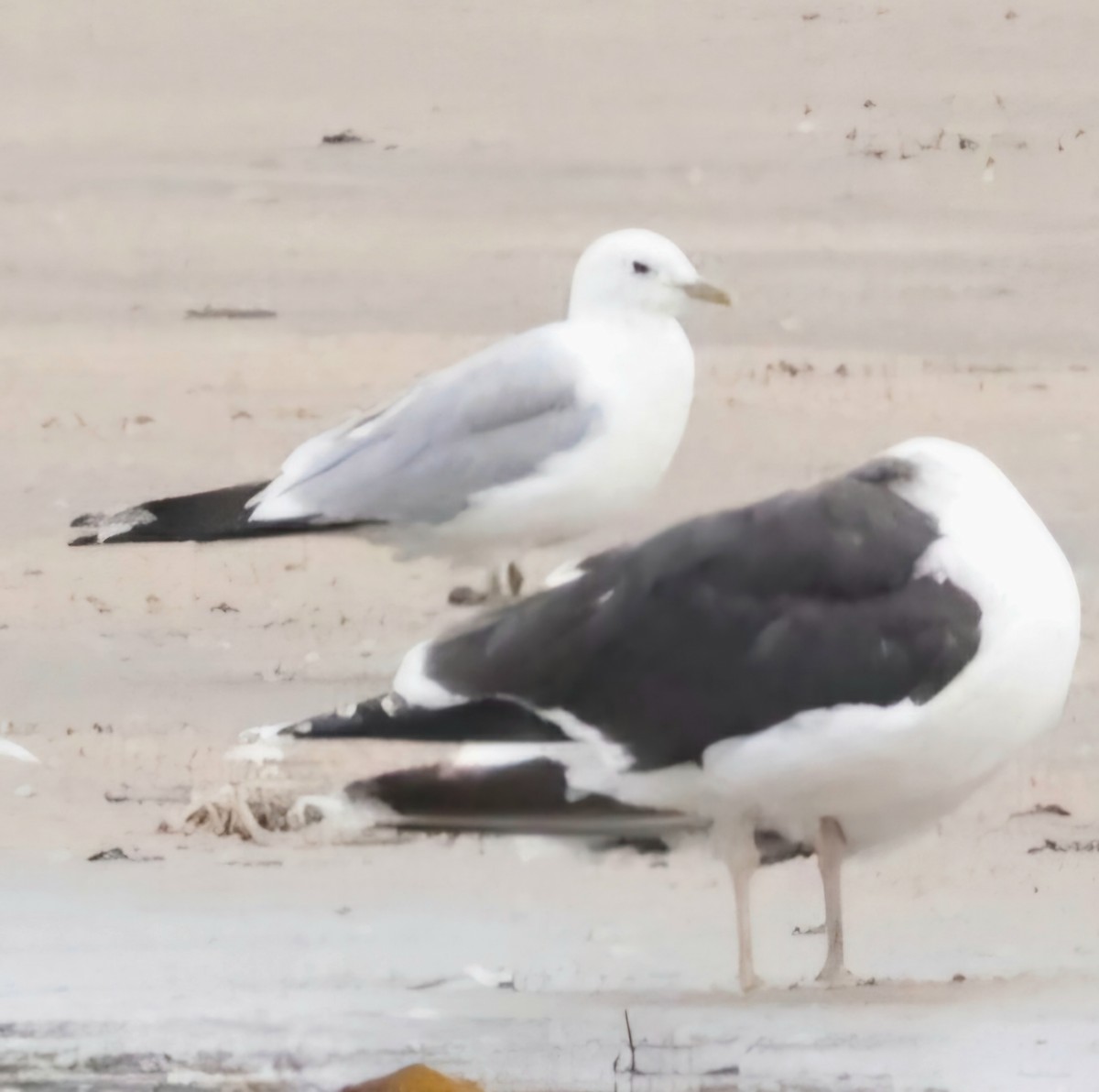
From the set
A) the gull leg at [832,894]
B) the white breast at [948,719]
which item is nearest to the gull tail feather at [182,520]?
the white breast at [948,719]

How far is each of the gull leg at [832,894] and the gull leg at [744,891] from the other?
0.23 ft

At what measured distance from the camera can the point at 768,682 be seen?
1.82m

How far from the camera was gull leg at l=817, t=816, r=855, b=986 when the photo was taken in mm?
1883

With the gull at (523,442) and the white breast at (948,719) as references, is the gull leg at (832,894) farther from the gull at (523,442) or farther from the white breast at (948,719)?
the gull at (523,442)

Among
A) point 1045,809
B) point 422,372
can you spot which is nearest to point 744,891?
point 1045,809

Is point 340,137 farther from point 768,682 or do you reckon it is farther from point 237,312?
point 768,682

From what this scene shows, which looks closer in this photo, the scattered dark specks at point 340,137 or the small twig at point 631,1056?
the small twig at point 631,1056

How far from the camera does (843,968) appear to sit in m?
1.89

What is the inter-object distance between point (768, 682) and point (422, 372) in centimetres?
51

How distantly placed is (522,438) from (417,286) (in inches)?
8.6

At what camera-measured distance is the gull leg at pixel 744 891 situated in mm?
1892

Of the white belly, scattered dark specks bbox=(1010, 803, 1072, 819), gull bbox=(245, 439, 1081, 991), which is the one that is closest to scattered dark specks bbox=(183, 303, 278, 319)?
the white belly

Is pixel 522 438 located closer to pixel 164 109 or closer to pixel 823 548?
pixel 823 548

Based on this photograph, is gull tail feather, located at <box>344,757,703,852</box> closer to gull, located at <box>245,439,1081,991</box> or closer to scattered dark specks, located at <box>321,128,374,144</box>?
gull, located at <box>245,439,1081,991</box>
